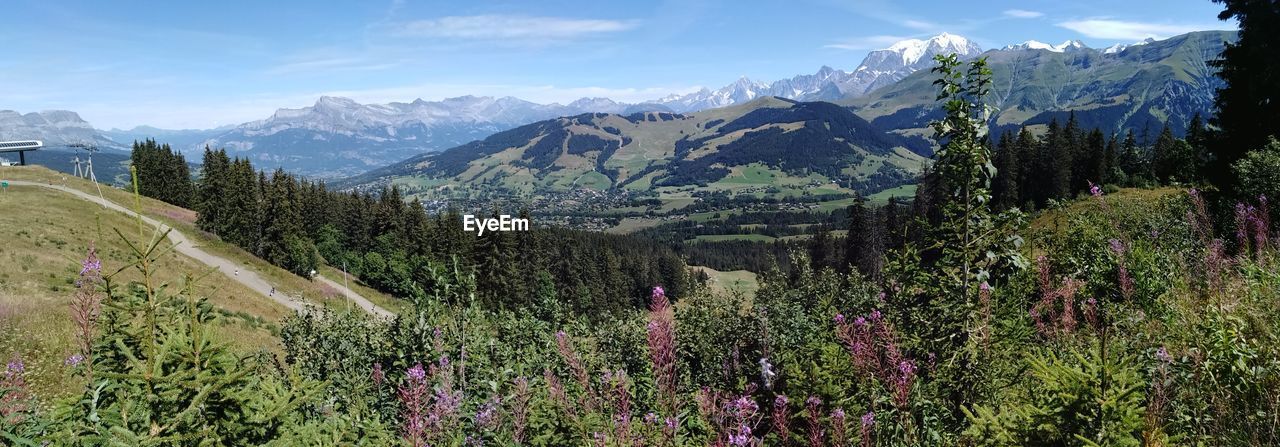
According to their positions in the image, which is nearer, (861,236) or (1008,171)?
(1008,171)

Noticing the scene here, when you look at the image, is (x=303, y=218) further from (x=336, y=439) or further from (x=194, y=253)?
(x=336, y=439)

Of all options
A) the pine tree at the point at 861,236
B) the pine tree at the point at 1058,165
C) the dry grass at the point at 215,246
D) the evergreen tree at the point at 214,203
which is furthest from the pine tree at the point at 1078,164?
the evergreen tree at the point at 214,203

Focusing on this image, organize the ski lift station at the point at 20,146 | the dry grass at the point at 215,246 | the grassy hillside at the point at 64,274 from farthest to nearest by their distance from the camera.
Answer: the ski lift station at the point at 20,146
the dry grass at the point at 215,246
the grassy hillside at the point at 64,274

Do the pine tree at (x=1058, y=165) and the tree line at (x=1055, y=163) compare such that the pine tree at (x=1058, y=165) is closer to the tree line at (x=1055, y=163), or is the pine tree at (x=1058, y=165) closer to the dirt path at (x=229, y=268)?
the tree line at (x=1055, y=163)

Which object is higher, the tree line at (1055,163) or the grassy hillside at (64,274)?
the tree line at (1055,163)

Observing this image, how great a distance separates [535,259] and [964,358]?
8507cm

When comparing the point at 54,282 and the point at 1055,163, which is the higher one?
the point at 1055,163

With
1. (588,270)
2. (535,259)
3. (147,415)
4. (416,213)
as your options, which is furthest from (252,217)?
(147,415)

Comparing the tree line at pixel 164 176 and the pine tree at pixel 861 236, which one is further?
the tree line at pixel 164 176

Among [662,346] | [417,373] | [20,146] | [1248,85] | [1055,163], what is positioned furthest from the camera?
[20,146]

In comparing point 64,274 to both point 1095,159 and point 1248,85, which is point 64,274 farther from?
point 1095,159

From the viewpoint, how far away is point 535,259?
8850 centimetres

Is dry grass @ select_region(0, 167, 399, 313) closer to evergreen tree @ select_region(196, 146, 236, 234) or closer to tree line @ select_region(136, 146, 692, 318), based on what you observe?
evergreen tree @ select_region(196, 146, 236, 234)

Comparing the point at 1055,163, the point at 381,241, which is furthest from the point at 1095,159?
the point at 381,241
